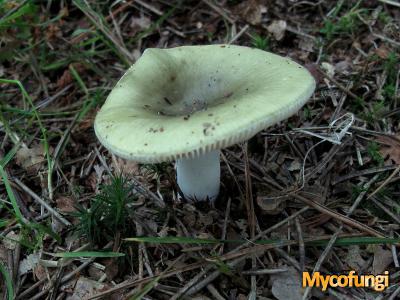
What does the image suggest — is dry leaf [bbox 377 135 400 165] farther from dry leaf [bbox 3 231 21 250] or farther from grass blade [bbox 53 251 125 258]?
dry leaf [bbox 3 231 21 250]

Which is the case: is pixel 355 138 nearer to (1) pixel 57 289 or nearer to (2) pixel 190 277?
(2) pixel 190 277

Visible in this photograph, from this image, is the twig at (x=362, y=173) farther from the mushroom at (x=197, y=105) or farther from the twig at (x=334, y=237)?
the mushroom at (x=197, y=105)

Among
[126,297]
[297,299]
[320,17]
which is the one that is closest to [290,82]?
[297,299]

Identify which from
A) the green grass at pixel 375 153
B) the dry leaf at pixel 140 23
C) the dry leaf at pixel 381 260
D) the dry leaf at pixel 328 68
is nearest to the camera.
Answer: the dry leaf at pixel 381 260

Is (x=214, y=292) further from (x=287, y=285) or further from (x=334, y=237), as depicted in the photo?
(x=334, y=237)

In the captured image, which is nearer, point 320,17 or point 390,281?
point 390,281

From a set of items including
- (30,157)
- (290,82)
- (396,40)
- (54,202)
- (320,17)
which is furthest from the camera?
(320,17)

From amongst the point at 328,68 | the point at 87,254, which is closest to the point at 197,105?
the point at 87,254

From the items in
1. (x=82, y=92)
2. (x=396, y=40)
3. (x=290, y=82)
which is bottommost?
(x=82, y=92)

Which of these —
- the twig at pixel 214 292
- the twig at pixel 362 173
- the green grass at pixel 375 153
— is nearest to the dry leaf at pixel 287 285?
the twig at pixel 214 292
